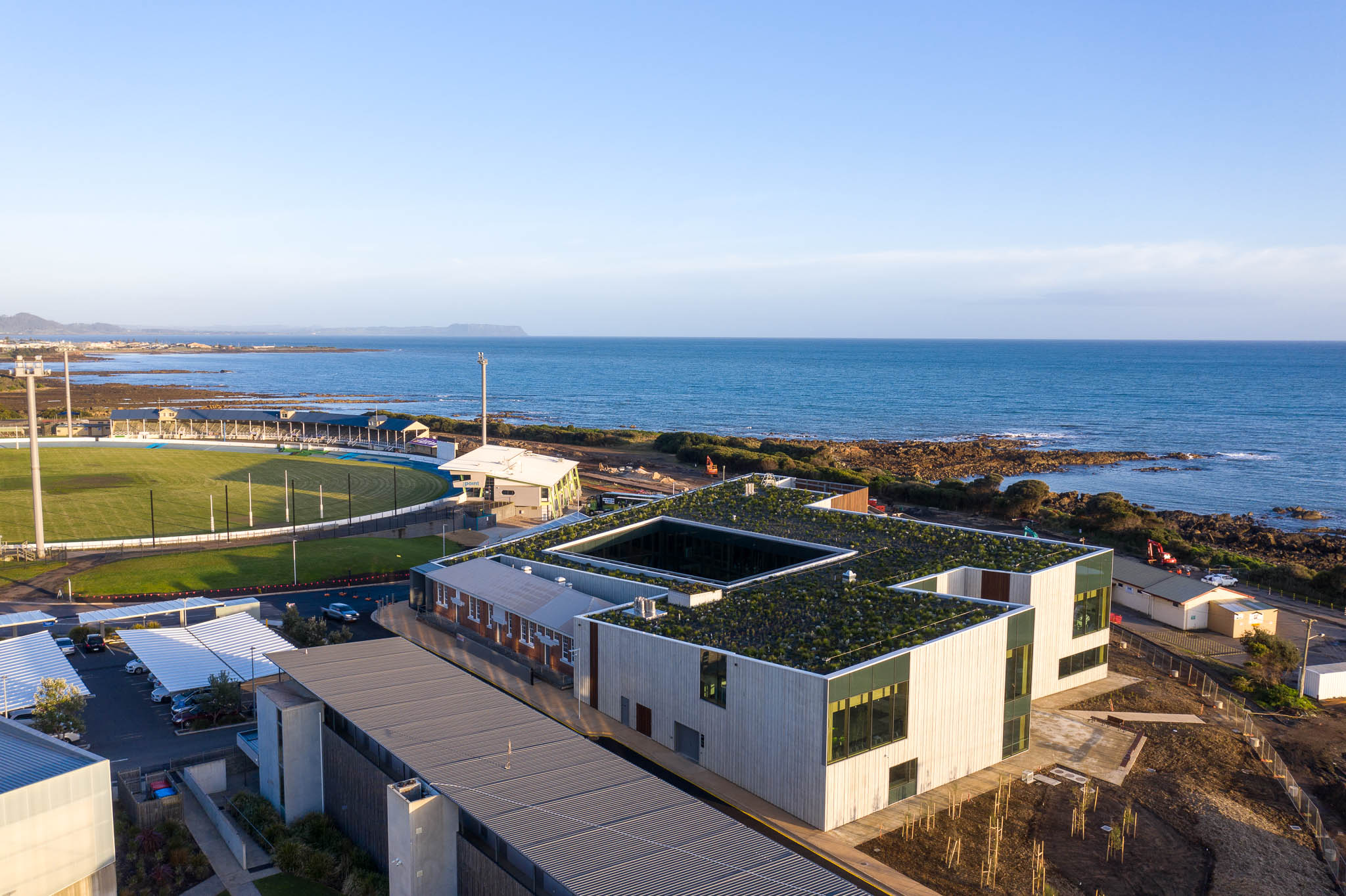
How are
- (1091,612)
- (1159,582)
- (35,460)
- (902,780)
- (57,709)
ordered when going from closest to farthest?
(902,780) < (57,709) < (1091,612) < (1159,582) < (35,460)

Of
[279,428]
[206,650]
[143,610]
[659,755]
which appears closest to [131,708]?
[206,650]

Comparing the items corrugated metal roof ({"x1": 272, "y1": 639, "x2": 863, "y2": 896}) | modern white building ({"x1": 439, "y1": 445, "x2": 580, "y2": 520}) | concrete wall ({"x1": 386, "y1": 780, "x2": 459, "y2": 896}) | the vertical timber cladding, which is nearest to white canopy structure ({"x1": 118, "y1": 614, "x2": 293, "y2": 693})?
corrugated metal roof ({"x1": 272, "y1": 639, "x2": 863, "y2": 896})

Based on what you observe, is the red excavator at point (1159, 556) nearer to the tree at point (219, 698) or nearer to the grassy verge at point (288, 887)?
the tree at point (219, 698)

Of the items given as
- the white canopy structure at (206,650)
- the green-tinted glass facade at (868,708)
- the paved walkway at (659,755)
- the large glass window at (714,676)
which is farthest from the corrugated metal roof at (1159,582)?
the white canopy structure at (206,650)

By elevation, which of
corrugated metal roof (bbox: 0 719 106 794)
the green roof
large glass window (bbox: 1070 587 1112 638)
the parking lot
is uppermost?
the green roof

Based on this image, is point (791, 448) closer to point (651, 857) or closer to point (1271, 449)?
point (1271, 449)

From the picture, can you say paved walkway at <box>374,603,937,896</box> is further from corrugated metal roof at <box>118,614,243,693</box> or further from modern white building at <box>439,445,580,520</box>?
modern white building at <box>439,445,580,520</box>

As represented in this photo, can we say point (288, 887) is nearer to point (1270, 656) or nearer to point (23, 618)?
point (23, 618)
